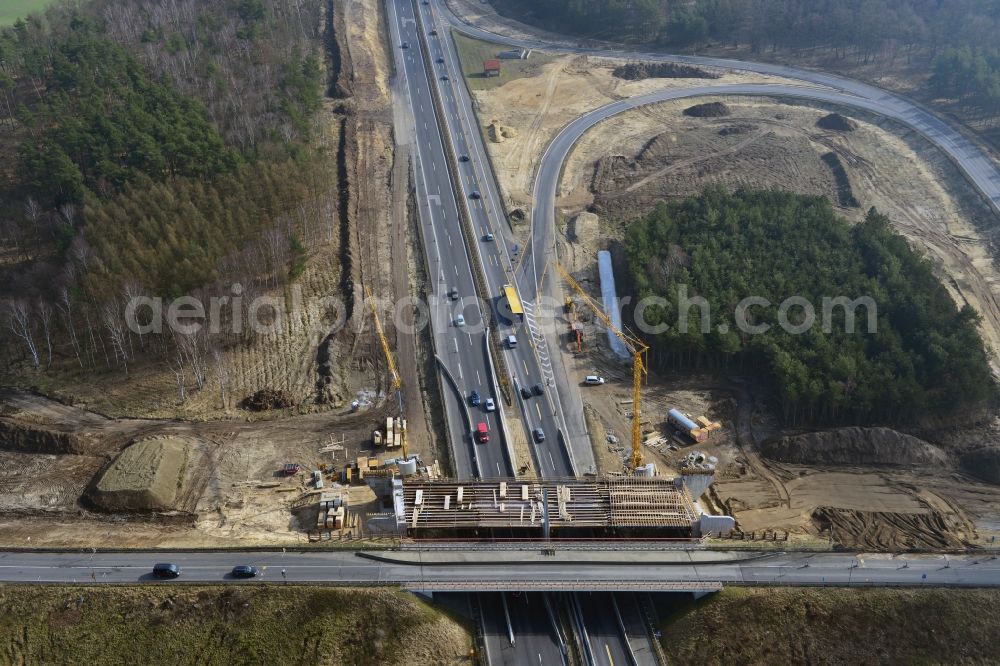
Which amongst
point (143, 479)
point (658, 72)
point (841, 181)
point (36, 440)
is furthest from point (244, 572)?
point (658, 72)

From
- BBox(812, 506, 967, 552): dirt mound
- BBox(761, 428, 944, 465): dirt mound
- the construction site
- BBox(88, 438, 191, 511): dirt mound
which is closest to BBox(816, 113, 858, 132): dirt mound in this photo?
BBox(761, 428, 944, 465): dirt mound

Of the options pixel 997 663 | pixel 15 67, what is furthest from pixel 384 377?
pixel 15 67

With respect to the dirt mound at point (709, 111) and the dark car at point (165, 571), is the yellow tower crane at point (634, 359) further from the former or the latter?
A: the dirt mound at point (709, 111)

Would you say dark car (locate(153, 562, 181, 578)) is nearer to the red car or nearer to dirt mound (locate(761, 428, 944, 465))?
the red car

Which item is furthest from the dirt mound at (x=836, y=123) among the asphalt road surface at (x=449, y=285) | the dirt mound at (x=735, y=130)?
the asphalt road surface at (x=449, y=285)

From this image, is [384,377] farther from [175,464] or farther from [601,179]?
[601,179]
